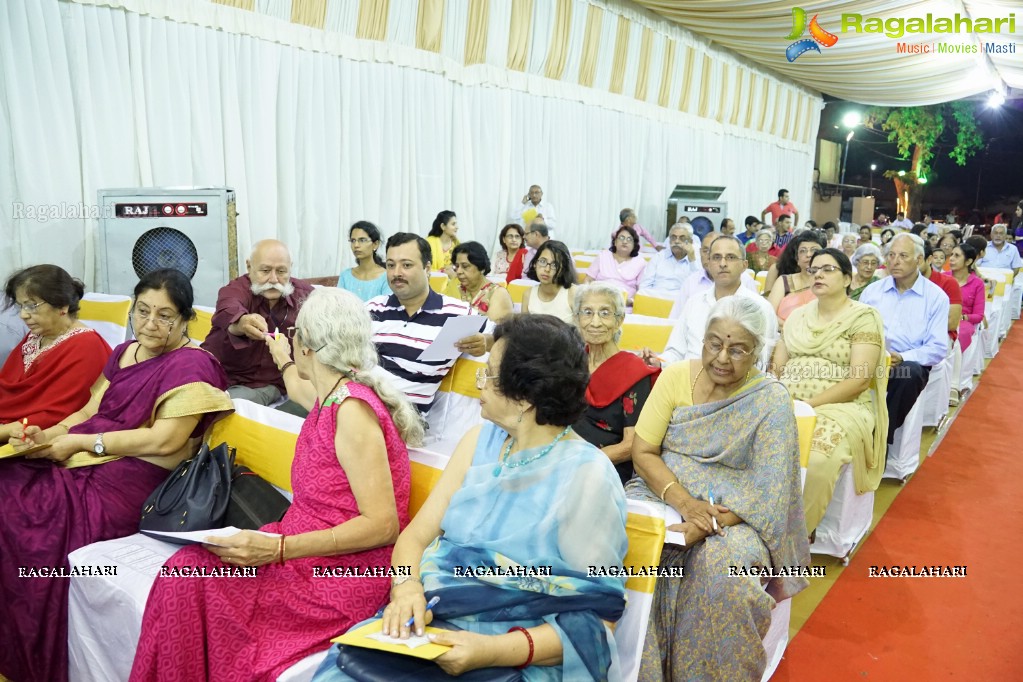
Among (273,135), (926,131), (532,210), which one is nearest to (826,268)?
(273,135)

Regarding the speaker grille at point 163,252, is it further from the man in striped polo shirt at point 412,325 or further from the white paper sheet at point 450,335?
the white paper sheet at point 450,335

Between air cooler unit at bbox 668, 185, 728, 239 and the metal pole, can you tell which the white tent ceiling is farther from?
the metal pole

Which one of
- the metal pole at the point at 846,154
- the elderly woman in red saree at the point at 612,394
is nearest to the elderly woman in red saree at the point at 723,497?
the elderly woman in red saree at the point at 612,394

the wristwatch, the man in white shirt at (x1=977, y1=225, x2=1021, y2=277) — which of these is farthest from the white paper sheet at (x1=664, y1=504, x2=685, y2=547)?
the man in white shirt at (x1=977, y1=225, x2=1021, y2=277)

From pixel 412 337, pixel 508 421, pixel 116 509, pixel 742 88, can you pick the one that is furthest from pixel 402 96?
pixel 742 88

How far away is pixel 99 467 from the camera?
2432mm

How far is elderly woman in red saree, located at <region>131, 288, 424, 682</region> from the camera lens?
179 cm

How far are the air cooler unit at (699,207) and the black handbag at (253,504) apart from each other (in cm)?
926

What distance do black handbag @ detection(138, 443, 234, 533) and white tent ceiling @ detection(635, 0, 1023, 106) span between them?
28.5 ft

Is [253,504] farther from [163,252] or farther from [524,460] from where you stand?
[163,252]

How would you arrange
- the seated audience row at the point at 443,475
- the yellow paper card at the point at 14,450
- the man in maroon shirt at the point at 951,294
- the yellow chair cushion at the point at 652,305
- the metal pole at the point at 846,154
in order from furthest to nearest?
the metal pole at the point at 846,154, the man in maroon shirt at the point at 951,294, the yellow chair cushion at the point at 652,305, the yellow paper card at the point at 14,450, the seated audience row at the point at 443,475

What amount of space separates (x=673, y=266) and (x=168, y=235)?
3.96 metres

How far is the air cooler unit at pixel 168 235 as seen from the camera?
4.35 m

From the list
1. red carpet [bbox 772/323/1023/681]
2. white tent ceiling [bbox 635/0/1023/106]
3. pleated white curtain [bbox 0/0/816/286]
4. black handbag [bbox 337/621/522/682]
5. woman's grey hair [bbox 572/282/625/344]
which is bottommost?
red carpet [bbox 772/323/1023/681]
